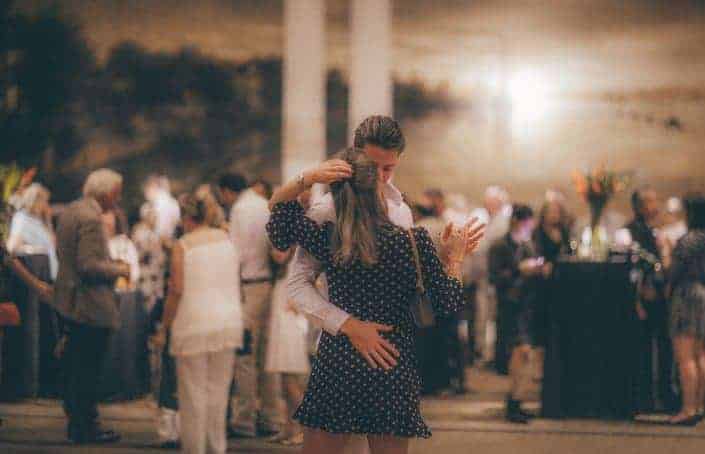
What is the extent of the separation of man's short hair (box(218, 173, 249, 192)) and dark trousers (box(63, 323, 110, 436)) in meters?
1.39

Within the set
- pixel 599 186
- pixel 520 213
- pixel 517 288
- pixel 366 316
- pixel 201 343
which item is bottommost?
pixel 201 343

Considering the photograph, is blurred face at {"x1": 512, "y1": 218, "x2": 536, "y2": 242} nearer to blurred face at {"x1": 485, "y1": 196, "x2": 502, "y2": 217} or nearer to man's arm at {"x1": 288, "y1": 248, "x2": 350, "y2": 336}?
blurred face at {"x1": 485, "y1": 196, "x2": 502, "y2": 217}

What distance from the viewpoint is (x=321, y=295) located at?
4668 millimetres

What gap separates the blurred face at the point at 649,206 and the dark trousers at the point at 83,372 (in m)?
4.21

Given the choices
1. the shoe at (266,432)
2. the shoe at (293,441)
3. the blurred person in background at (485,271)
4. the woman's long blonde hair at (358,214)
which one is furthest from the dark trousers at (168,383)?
the blurred person in background at (485,271)

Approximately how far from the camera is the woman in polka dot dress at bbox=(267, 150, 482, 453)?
14.9 ft

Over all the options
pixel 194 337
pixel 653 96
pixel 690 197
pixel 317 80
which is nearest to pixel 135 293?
pixel 194 337

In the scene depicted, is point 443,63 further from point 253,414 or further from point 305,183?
point 305,183

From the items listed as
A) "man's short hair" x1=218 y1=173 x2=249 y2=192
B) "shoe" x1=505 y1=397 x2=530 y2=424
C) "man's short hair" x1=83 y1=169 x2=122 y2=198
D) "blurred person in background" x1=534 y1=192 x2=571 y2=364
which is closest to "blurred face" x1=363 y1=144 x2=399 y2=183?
"man's short hair" x1=83 y1=169 x2=122 y2=198

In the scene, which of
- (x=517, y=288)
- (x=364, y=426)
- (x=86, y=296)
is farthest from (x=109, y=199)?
(x=364, y=426)

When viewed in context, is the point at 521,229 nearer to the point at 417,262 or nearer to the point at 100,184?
the point at 100,184

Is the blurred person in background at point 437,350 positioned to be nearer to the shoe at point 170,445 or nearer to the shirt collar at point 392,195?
the shoe at point 170,445

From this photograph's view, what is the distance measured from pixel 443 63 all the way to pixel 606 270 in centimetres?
941

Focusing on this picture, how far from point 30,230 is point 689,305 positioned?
5.10 m
